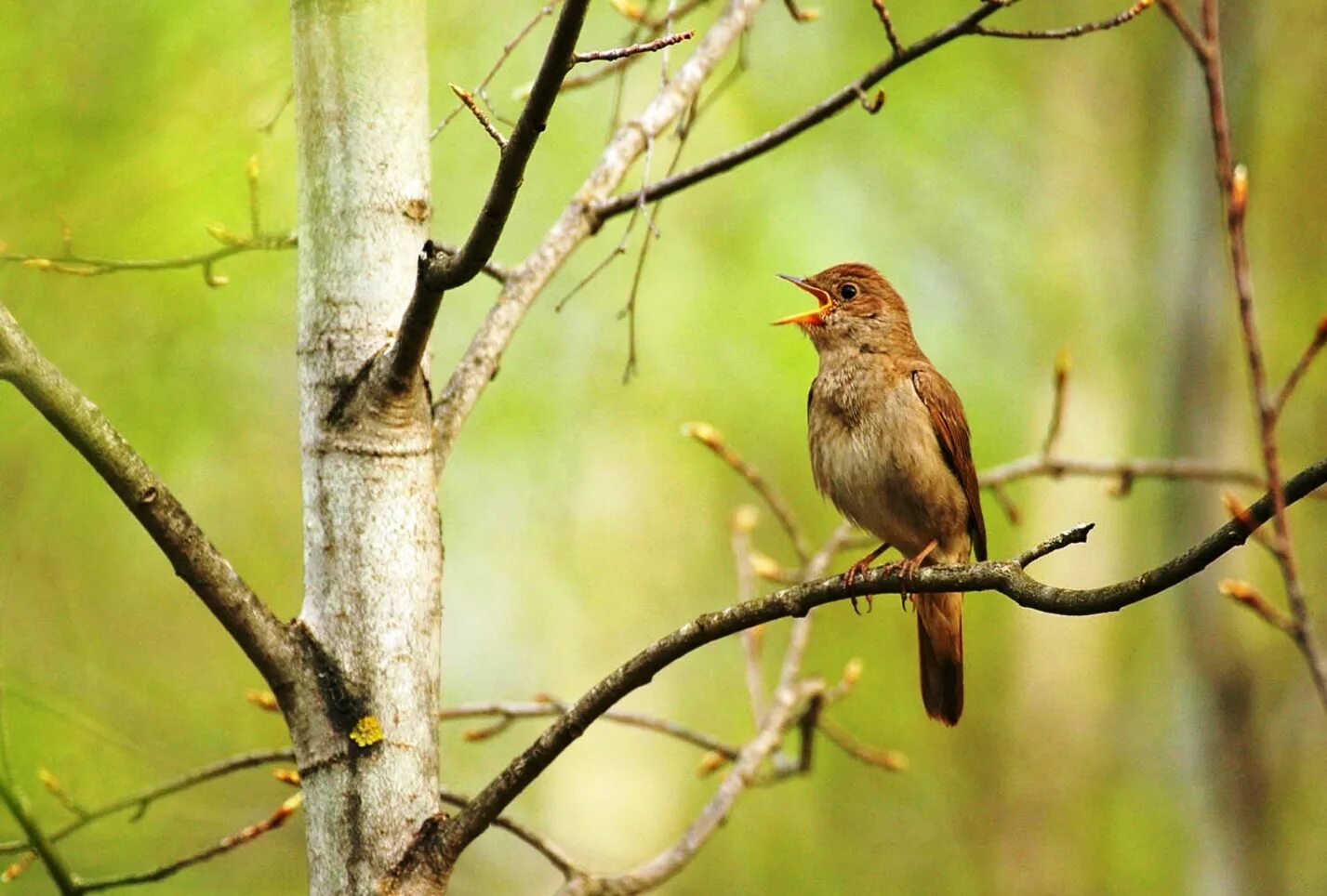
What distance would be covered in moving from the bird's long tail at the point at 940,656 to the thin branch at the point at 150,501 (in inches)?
95.4

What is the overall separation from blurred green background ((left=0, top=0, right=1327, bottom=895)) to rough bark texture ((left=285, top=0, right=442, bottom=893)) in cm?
131

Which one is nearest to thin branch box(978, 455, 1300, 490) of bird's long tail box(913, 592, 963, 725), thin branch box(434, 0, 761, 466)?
bird's long tail box(913, 592, 963, 725)

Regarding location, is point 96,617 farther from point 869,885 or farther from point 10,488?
point 869,885

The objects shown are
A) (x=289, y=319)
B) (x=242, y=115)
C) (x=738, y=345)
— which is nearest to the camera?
(x=242, y=115)

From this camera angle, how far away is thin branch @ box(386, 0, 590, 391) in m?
1.96

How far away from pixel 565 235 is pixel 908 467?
1.50 metres

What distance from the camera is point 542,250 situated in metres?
3.13

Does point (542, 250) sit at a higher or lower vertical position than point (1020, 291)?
lower

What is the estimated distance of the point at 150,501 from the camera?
2.20 metres

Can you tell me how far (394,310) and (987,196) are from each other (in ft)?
32.5

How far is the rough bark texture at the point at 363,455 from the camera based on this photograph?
248 cm

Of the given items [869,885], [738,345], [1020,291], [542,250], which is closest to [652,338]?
[738,345]

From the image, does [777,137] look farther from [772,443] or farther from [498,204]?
[772,443]

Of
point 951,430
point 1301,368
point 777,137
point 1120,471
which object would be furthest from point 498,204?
point 1120,471
